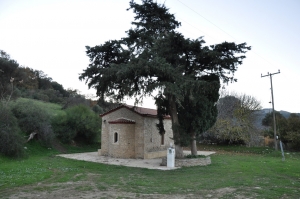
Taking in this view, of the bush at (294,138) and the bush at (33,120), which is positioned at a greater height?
the bush at (33,120)

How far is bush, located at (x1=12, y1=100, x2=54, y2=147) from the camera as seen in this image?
23234mm

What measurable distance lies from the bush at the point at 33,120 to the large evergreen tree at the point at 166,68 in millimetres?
8101

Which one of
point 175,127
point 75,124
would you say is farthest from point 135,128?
point 75,124

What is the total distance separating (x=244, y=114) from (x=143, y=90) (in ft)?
69.4

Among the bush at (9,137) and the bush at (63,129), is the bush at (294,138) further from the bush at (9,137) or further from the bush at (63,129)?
the bush at (9,137)

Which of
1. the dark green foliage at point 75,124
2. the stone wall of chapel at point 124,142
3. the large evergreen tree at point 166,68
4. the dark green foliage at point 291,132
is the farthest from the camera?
the dark green foliage at point 291,132

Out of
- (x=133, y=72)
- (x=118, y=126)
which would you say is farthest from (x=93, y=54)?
(x=118, y=126)

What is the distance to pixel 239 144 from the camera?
3262cm

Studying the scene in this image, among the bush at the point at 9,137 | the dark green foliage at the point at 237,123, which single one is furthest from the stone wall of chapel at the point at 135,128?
the dark green foliage at the point at 237,123

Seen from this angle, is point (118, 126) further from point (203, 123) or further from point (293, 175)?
point (293, 175)

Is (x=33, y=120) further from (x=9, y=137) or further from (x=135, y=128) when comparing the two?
(x=135, y=128)

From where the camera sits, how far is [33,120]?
23.2 m

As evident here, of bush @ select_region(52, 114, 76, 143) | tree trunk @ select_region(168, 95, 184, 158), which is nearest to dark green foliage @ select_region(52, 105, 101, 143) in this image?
bush @ select_region(52, 114, 76, 143)

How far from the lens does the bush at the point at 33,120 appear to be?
915 inches
